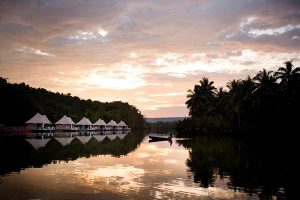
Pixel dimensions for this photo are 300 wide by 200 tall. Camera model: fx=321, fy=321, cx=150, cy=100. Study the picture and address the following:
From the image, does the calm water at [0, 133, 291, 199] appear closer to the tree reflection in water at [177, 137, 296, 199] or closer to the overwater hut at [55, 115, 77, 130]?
the tree reflection in water at [177, 137, 296, 199]

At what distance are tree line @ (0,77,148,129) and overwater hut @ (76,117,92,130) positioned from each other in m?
10.4

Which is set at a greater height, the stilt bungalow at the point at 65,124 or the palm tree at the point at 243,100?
the palm tree at the point at 243,100

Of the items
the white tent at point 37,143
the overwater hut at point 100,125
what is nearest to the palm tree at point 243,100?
the white tent at point 37,143

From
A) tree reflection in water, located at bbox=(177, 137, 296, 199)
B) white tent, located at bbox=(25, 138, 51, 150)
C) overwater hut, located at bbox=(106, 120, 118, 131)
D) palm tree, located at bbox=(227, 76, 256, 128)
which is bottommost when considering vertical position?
tree reflection in water, located at bbox=(177, 137, 296, 199)

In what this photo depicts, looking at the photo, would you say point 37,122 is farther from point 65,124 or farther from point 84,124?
point 84,124

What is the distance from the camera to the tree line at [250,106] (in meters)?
43.5

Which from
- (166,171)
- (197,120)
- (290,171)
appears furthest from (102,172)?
(197,120)

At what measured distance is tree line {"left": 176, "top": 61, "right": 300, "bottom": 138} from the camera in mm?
43500

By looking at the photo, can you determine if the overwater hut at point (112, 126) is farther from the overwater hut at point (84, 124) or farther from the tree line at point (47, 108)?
the tree line at point (47, 108)

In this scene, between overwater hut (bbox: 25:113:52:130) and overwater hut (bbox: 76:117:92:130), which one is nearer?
overwater hut (bbox: 25:113:52:130)

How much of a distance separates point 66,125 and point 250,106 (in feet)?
147

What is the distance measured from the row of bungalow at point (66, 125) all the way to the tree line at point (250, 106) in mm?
22368

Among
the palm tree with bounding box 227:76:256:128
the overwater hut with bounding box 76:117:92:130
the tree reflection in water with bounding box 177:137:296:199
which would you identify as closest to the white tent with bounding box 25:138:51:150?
the tree reflection in water with bounding box 177:137:296:199

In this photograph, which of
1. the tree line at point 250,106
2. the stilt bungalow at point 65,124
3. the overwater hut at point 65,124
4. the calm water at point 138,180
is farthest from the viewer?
the overwater hut at point 65,124
